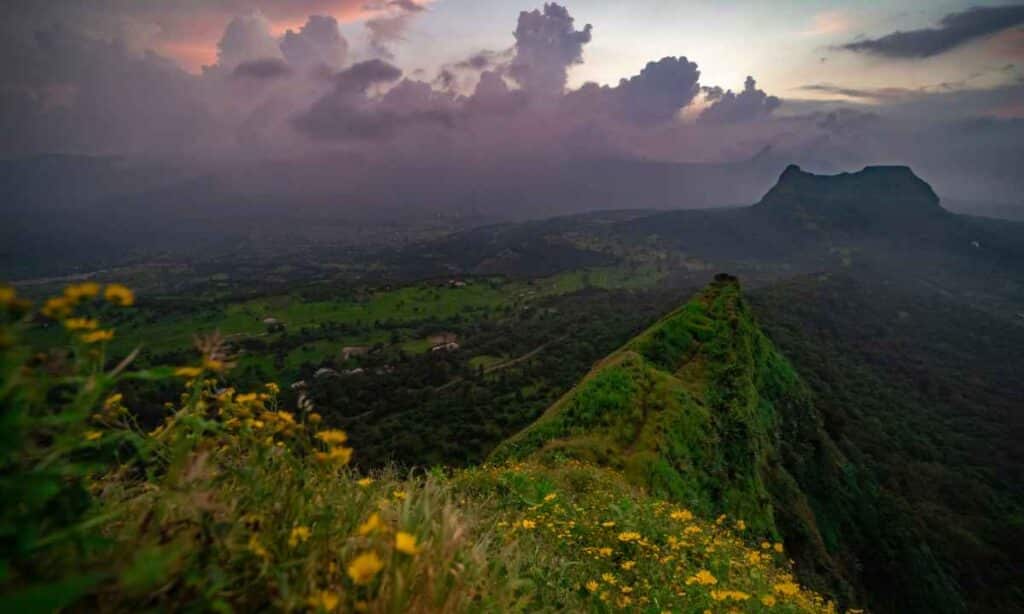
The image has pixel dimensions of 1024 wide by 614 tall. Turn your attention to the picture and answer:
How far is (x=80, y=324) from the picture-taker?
1.93 m

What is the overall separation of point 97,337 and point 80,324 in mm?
73

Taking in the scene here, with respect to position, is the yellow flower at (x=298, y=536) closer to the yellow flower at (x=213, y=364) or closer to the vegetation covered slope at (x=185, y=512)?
the vegetation covered slope at (x=185, y=512)

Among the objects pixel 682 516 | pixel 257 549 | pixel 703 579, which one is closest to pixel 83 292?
pixel 257 549

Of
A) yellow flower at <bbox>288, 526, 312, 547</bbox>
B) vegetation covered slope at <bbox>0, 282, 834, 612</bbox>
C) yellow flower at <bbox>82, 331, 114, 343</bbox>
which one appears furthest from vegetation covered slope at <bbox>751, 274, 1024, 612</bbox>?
yellow flower at <bbox>82, 331, 114, 343</bbox>

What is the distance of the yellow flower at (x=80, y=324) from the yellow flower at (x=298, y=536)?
3.82 ft

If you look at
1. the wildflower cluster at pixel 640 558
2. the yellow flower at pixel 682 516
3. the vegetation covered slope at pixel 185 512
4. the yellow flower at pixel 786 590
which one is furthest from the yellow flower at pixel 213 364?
the yellow flower at pixel 682 516

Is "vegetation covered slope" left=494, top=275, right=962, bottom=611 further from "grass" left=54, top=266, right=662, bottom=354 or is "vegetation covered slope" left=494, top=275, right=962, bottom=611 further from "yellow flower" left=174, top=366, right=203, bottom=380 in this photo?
"grass" left=54, top=266, right=662, bottom=354

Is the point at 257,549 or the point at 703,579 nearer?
the point at 257,549

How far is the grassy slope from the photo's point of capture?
2239cm

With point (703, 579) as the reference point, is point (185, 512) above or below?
above

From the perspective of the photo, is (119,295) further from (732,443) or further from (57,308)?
(732,443)

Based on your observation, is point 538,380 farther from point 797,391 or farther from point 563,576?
point 563,576

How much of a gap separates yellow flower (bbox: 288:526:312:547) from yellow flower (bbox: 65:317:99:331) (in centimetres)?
117

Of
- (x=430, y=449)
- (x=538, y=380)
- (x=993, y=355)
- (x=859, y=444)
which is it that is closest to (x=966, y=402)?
(x=993, y=355)
